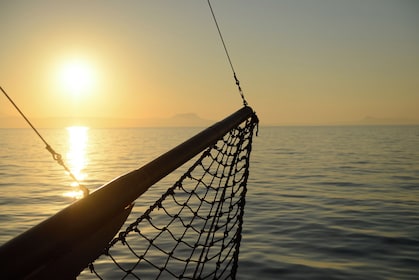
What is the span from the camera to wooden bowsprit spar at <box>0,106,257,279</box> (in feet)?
4.84

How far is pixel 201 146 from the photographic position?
11.8ft

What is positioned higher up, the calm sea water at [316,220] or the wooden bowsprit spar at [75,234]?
the wooden bowsprit spar at [75,234]

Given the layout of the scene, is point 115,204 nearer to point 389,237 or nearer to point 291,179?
point 389,237

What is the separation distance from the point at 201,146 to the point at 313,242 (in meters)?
8.74

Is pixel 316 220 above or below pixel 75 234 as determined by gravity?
below

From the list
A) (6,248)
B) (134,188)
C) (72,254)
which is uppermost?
(134,188)

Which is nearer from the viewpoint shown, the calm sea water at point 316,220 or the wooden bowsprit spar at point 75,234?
the wooden bowsprit spar at point 75,234

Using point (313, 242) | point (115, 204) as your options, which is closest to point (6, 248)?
point (115, 204)

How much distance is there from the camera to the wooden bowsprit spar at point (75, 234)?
58.1 inches

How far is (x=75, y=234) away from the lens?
1751mm

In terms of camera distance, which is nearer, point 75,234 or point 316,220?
point 75,234

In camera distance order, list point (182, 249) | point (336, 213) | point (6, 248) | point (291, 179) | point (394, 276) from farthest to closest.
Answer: point (291, 179) < point (336, 213) < point (182, 249) < point (394, 276) < point (6, 248)

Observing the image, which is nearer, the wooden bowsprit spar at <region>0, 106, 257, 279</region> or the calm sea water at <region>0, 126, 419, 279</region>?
the wooden bowsprit spar at <region>0, 106, 257, 279</region>

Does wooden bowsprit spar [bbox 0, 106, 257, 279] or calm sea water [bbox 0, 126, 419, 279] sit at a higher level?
wooden bowsprit spar [bbox 0, 106, 257, 279]
